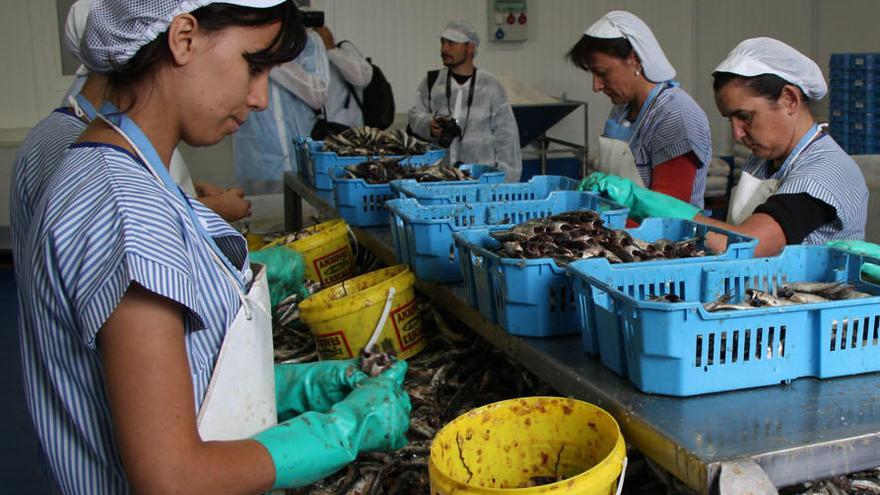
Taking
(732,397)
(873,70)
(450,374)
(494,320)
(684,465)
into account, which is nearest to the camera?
(684,465)

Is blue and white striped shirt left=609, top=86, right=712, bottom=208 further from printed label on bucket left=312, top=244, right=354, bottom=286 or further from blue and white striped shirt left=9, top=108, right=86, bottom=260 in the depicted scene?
blue and white striped shirt left=9, top=108, right=86, bottom=260

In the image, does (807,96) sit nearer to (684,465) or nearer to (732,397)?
(732,397)

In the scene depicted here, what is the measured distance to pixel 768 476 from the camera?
1435 millimetres

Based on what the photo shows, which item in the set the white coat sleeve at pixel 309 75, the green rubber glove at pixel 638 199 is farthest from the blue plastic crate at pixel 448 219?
the white coat sleeve at pixel 309 75

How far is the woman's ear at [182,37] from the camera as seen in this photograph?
1.28m

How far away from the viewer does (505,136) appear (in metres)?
7.45

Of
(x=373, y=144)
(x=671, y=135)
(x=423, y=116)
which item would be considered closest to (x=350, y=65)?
(x=423, y=116)

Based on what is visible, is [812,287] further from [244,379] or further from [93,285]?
[93,285]

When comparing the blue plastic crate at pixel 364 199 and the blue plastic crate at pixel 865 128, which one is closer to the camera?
the blue plastic crate at pixel 364 199

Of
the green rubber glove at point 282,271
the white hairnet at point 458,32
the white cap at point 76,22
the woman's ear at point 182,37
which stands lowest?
the green rubber glove at point 282,271

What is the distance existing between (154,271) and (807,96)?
2.30 m

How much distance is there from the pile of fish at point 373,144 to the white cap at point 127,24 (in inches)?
116

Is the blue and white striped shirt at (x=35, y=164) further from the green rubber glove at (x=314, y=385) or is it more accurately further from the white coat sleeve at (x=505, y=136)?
the white coat sleeve at (x=505, y=136)

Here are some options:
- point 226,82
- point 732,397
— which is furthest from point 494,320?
point 226,82
